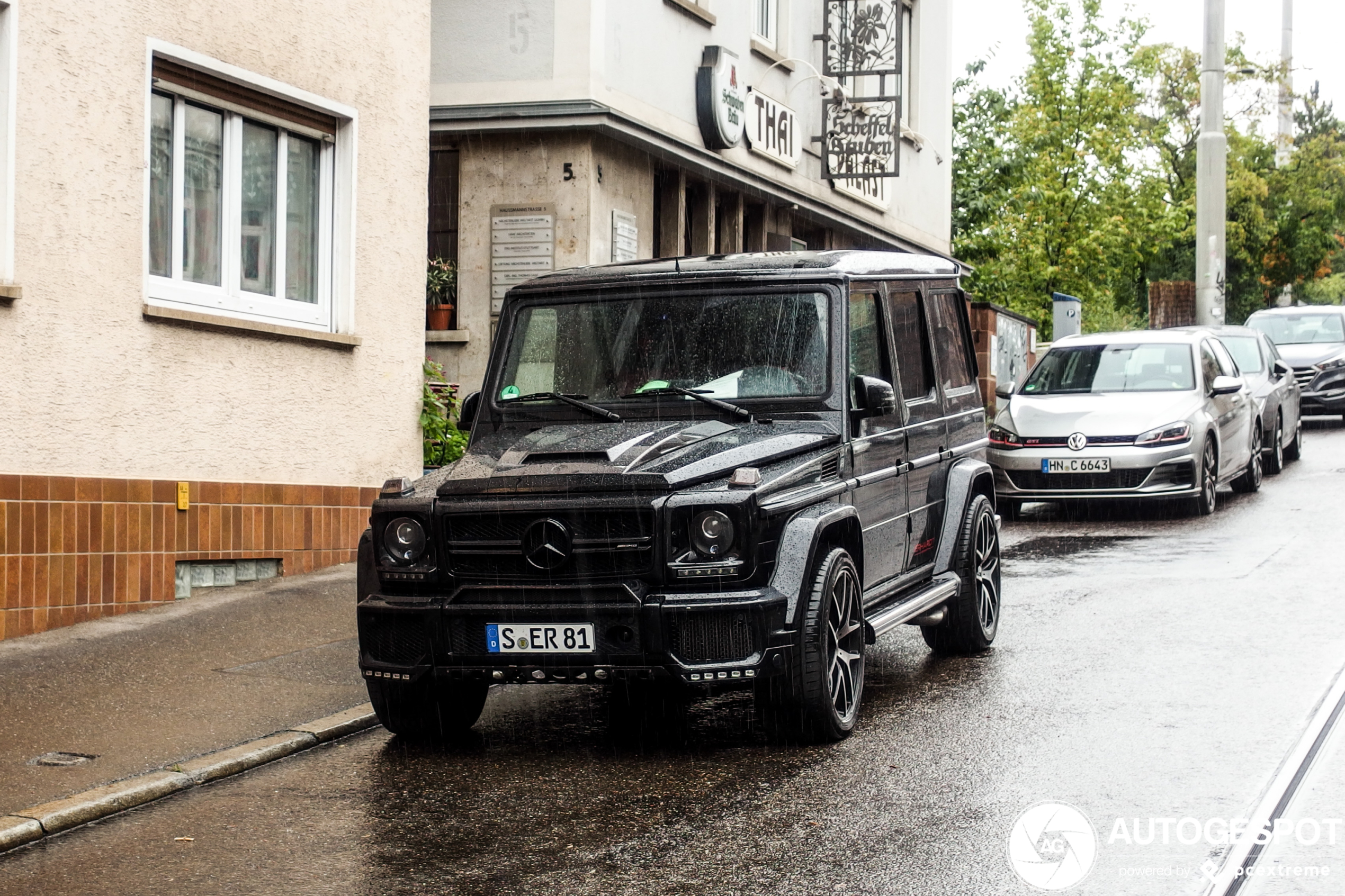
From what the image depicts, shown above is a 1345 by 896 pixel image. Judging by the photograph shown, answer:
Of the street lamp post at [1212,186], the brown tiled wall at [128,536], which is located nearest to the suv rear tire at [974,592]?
the brown tiled wall at [128,536]

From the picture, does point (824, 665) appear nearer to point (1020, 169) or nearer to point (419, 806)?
point (419, 806)

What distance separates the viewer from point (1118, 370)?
16453mm

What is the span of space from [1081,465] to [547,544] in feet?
31.7

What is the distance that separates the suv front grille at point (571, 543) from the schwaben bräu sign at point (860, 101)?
14.5 m

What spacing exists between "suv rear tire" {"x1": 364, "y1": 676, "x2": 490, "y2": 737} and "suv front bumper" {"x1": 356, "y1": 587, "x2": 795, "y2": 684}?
38 cm

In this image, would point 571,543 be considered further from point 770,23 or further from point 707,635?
point 770,23

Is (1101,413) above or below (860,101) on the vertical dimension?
below

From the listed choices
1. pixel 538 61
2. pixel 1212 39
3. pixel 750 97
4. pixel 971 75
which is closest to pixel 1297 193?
pixel 971 75

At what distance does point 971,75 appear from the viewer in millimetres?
41125

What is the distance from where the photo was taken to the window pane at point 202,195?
35.9ft

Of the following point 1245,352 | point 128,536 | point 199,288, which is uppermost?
point 1245,352

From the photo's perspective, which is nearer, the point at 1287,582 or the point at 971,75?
the point at 1287,582

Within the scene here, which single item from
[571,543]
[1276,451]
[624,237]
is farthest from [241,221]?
[1276,451]

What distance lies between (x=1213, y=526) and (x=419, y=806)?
1024 centimetres
